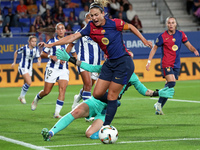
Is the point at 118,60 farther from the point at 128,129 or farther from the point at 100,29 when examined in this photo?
the point at 128,129

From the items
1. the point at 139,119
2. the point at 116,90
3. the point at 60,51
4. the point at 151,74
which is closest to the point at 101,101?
the point at 116,90

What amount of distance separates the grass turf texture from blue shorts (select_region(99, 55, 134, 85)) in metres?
1.01

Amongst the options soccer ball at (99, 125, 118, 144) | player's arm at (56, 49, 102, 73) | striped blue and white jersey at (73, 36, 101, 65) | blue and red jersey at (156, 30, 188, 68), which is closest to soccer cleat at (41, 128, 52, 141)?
soccer ball at (99, 125, 118, 144)

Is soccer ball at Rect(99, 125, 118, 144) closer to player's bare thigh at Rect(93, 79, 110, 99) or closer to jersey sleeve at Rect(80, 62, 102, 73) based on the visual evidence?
player's bare thigh at Rect(93, 79, 110, 99)

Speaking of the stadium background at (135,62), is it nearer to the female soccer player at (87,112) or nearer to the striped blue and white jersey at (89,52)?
the striped blue and white jersey at (89,52)

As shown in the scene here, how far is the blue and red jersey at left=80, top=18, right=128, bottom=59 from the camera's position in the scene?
302 inches

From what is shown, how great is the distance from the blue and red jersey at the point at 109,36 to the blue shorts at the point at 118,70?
9 centimetres

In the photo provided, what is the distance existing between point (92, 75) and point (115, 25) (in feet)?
12.9

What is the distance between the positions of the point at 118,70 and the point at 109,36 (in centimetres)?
58

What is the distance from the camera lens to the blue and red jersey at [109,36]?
7.66 meters

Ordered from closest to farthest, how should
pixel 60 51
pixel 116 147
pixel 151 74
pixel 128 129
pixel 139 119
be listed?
pixel 116 147
pixel 60 51
pixel 128 129
pixel 139 119
pixel 151 74

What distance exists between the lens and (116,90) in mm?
7672

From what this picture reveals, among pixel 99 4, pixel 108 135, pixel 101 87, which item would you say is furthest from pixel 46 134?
pixel 99 4

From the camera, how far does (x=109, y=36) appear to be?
7656 mm
